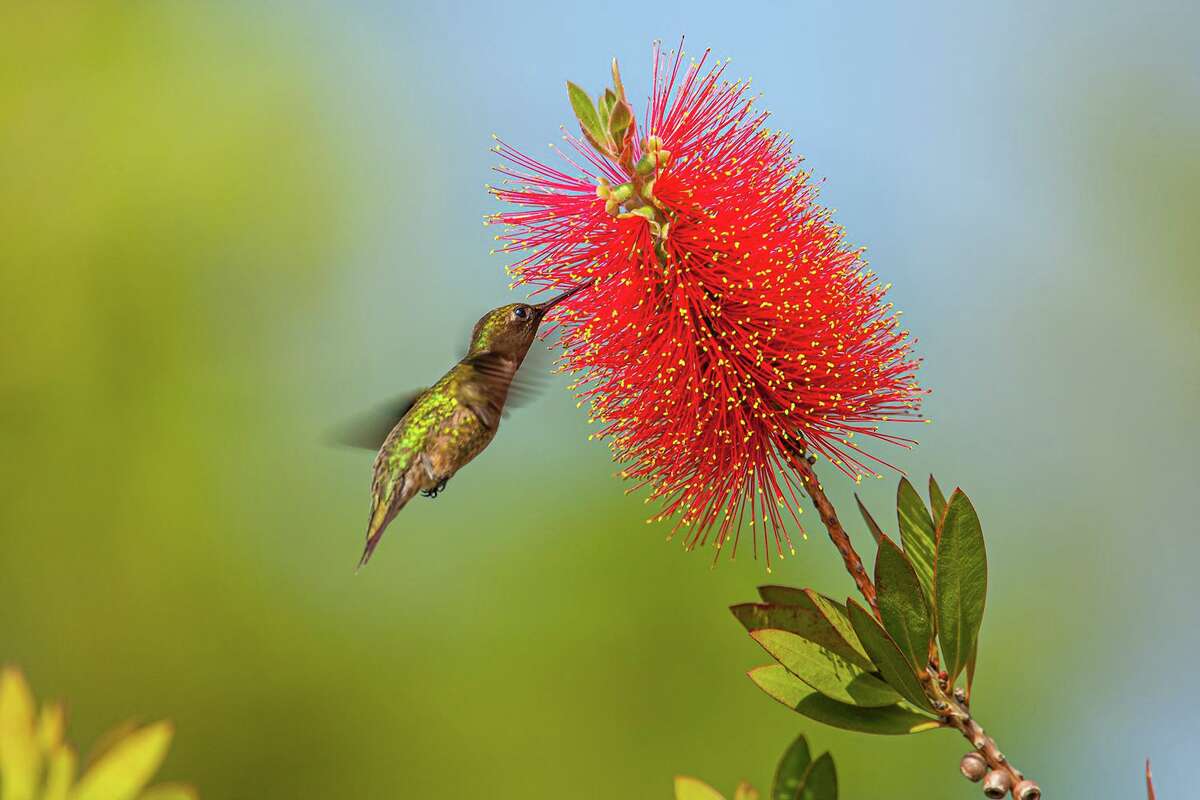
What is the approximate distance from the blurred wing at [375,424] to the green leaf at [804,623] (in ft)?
3.07

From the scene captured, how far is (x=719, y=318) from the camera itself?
1.44 metres

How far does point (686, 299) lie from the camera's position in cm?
140

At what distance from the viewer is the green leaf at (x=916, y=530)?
1136mm

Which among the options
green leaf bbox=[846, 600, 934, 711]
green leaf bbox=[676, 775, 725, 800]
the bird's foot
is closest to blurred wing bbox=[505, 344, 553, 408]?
the bird's foot

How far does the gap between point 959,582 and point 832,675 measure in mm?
154

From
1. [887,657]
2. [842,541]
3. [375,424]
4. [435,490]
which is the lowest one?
[887,657]

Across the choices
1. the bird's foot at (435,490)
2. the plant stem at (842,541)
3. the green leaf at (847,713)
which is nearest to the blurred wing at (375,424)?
the bird's foot at (435,490)

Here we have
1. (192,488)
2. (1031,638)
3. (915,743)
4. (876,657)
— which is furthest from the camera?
(192,488)

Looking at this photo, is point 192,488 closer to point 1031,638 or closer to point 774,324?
point 1031,638

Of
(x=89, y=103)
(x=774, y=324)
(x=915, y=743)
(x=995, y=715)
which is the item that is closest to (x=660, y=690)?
(x=915, y=743)

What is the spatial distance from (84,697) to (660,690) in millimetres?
3011

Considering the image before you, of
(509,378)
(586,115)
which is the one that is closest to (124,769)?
(586,115)

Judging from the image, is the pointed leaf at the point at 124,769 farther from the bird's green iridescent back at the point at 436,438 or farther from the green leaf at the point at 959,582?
the bird's green iridescent back at the point at 436,438

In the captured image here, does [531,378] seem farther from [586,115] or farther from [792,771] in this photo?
[792,771]
